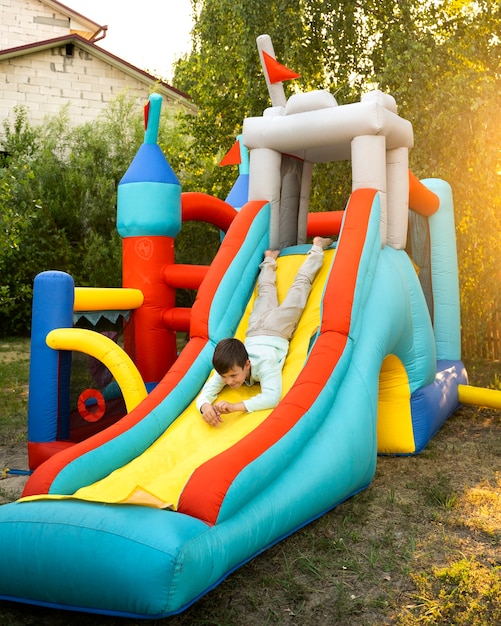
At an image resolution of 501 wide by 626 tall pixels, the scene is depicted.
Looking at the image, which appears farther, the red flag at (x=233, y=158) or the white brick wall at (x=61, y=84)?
the white brick wall at (x=61, y=84)

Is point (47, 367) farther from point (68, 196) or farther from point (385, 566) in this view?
point (68, 196)

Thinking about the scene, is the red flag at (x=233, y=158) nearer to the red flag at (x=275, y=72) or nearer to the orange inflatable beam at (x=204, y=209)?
the orange inflatable beam at (x=204, y=209)

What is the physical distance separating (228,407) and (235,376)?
18 cm

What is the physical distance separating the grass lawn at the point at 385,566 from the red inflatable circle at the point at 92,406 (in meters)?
0.68

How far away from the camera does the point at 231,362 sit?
381 centimetres

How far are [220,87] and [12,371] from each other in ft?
21.0

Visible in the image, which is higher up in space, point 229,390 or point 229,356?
point 229,356

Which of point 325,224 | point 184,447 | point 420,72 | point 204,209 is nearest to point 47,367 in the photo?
point 184,447

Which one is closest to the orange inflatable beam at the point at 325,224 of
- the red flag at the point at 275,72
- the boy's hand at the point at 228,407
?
the red flag at the point at 275,72

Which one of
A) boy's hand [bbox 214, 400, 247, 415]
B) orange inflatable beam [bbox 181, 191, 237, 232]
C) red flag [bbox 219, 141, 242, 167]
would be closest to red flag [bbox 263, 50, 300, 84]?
orange inflatable beam [bbox 181, 191, 237, 232]

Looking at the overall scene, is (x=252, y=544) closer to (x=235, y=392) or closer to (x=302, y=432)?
(x=302, y=432)

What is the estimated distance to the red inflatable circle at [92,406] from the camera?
5.00m

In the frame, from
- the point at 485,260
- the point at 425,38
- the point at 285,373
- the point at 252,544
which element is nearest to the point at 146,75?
the point at 425,38

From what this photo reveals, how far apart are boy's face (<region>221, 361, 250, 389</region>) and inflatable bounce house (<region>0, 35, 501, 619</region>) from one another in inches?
7.1
